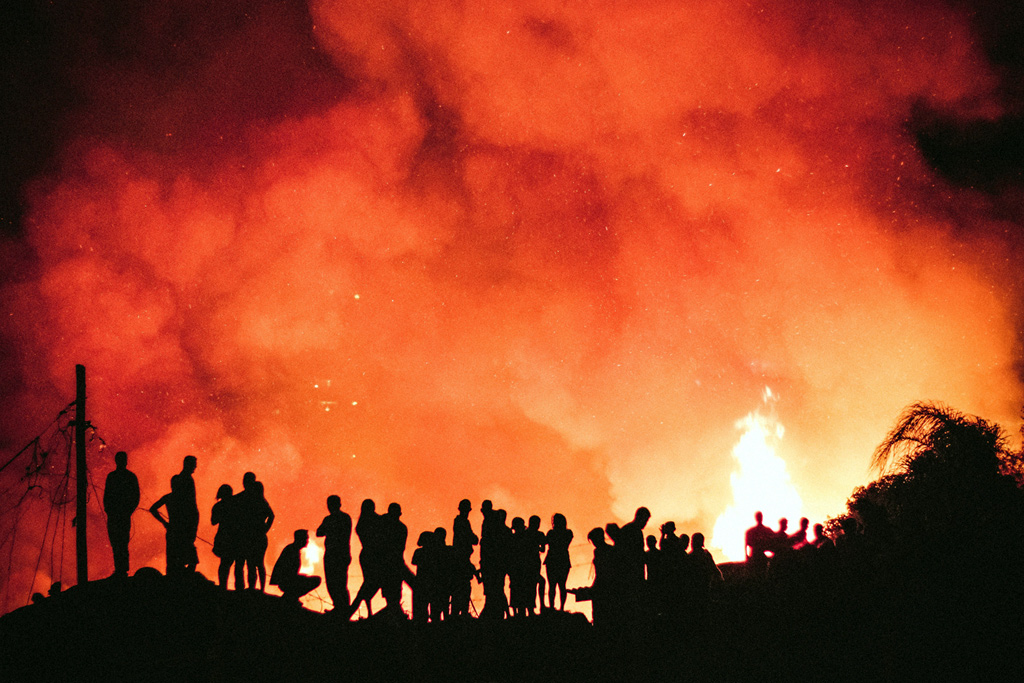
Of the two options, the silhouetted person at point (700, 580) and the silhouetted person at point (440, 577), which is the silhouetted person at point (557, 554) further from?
the silhouetted person at point (700, 580)

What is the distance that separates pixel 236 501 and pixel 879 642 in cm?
929

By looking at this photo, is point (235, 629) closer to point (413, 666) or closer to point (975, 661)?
point (413, 666)

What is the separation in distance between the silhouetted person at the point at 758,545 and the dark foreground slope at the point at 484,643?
1127 mm

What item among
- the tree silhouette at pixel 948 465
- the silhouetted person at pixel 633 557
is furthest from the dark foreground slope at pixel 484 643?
the tree silhouette at pixel 948 465

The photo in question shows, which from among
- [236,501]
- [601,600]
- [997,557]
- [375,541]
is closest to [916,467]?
[997,557]

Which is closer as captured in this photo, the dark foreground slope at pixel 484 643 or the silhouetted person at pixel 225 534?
the dark foreground slope at pixel 484 643

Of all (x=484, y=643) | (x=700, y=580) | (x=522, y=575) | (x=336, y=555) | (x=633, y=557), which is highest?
(x=336, y=555)

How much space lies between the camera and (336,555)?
9.65 meters

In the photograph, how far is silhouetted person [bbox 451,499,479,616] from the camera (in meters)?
10.6

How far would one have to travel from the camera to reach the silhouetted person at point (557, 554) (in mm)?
11383

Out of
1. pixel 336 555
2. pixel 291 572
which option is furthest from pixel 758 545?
pixel 291 572

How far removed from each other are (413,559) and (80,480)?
33.5ft

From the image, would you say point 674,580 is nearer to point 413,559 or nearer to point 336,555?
point 413,559

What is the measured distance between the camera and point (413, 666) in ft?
28.3
